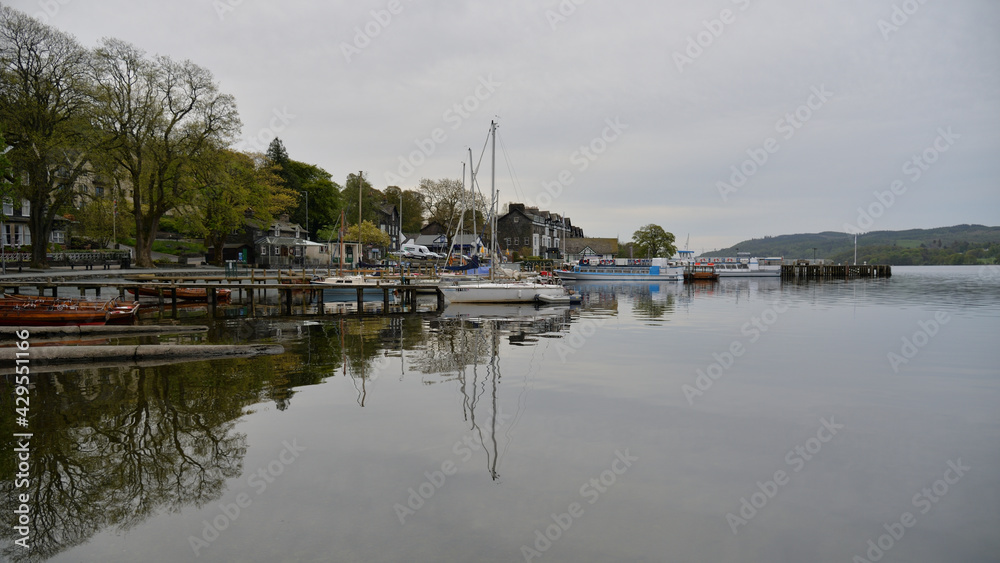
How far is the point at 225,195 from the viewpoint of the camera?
55.8 m

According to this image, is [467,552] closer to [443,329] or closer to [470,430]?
[470,430]

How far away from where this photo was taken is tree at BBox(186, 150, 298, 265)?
4991 centimetres

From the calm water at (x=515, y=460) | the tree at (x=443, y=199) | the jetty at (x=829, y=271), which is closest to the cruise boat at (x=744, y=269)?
the jetty at (x=829, y=271)

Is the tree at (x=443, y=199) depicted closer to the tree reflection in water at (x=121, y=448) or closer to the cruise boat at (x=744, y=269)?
the cruise boat at (x=744, y=269)

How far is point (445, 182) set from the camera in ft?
339

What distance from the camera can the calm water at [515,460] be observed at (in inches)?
279

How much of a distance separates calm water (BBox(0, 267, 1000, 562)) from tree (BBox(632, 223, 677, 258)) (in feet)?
340

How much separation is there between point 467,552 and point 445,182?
98.9 meters

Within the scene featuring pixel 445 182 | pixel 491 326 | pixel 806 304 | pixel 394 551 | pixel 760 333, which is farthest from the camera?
pixel 445 182

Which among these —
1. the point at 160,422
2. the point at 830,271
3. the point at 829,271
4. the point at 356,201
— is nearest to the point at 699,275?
the point at 829,271

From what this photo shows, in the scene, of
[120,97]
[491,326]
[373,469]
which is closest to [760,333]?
[491,326]

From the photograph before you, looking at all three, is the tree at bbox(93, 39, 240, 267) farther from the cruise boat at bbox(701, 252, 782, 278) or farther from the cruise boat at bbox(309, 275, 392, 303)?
the cruise boat at bbox(701, 252, 782, 278)

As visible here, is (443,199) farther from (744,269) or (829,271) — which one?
(829,271)

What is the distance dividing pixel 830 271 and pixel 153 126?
10368 cm
